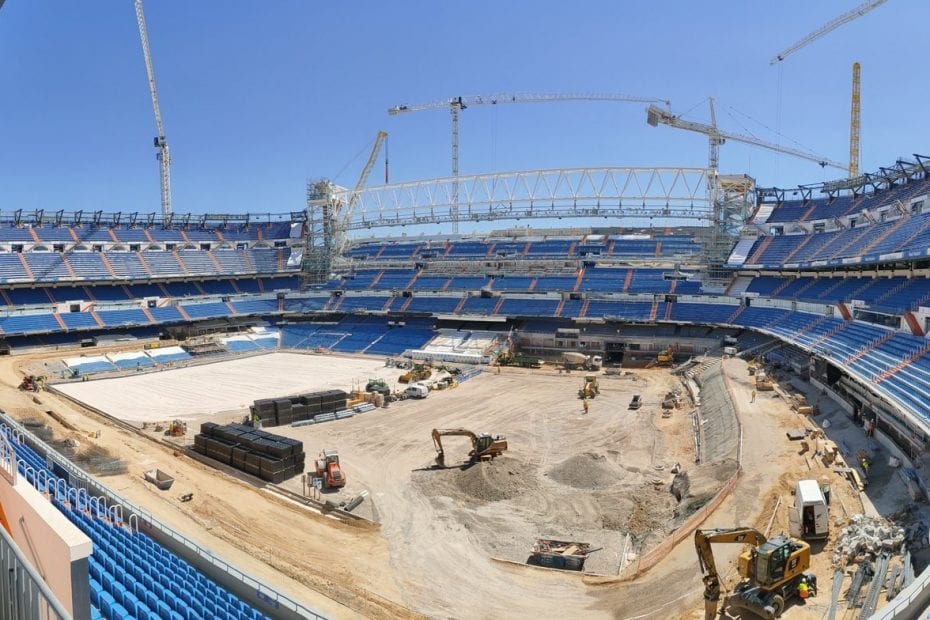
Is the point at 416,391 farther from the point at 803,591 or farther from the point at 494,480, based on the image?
the point at 803,591

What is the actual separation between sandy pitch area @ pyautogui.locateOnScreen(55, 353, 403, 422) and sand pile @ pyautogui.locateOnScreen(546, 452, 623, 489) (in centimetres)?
2102

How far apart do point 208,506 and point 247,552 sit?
170 inches

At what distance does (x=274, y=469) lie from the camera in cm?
2300

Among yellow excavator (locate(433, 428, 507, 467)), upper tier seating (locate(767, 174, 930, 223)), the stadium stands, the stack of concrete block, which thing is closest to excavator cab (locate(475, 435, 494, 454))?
yellow excavator (locate(433, 428, 507, 467))

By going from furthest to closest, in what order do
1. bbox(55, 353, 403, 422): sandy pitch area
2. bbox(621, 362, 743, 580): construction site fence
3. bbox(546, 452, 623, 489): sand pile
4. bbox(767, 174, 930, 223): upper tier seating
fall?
bbox(767, 174, 930, 223): upper tier seating < bbox(55, 353, 403, 422): sandy pitch area < bbox(546, 452, 623, 489): sand pile < bbox(621, 362, 743, 580): construction site fence

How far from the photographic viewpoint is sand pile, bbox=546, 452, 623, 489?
2259 cm

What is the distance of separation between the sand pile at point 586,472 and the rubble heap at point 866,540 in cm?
867

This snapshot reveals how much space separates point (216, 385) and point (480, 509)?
28.0 m

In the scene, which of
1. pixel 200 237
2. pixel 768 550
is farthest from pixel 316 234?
pixel 768 550

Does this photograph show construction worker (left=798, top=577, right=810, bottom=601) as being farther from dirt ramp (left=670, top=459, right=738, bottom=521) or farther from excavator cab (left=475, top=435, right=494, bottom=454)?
excavator cab (left=475, top=435, right=494, bottom=454)

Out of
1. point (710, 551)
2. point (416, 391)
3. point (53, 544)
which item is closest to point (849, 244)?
point (416, 391)

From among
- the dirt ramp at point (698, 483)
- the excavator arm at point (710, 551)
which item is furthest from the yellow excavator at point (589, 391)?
the excavator arm at point (710, 551)

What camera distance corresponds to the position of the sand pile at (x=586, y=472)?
22591 millimetres

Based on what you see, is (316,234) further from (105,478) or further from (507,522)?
(507,522)
